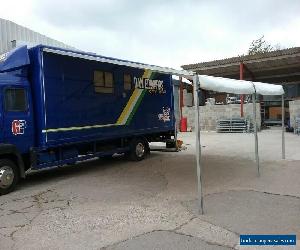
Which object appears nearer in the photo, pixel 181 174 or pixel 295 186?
pixel 295 186

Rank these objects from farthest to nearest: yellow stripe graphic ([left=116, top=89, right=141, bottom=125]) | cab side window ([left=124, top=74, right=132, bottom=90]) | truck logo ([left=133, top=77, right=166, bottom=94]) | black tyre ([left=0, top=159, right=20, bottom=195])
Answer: truck logo ([left=133, top=77, right=166, bottom=94]), cab side window ([left=124, top=74, right=132, bottom=90]), yellow stripe graphic ([left=116, top=89, right=141, bottom=125]), black tyre ([left=0, top=159, right=20, bottom=195])

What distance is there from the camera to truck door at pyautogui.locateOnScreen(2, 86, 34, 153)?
8.30 metres

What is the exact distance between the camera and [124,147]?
11961 mm

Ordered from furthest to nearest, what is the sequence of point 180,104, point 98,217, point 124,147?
1. point 180,104
2. point 124,147
3. point 98,217

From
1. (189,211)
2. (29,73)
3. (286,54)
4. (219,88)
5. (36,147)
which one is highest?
(286,54)

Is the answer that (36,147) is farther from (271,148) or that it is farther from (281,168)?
(271,148)

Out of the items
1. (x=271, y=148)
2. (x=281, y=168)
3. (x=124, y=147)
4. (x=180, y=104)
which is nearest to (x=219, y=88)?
(x=281, y=168)

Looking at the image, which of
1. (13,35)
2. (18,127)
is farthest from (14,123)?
(13,35)

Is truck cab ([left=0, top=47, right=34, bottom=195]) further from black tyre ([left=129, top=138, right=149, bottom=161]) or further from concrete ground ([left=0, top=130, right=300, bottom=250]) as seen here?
black tyre ([left=129, top=138, right=149, bottom=161])

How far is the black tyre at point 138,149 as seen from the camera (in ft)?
40.3

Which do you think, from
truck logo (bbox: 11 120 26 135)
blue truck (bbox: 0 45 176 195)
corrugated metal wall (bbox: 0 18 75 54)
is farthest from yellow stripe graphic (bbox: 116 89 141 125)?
corrugated metal wall (bbox: 0 18 75 54)

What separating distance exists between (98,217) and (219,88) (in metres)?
3.23

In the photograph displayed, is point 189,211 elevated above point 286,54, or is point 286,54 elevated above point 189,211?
point 286,54

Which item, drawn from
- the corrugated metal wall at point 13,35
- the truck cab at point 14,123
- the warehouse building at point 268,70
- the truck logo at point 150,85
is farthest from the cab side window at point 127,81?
the warehouse building at point 268,70
